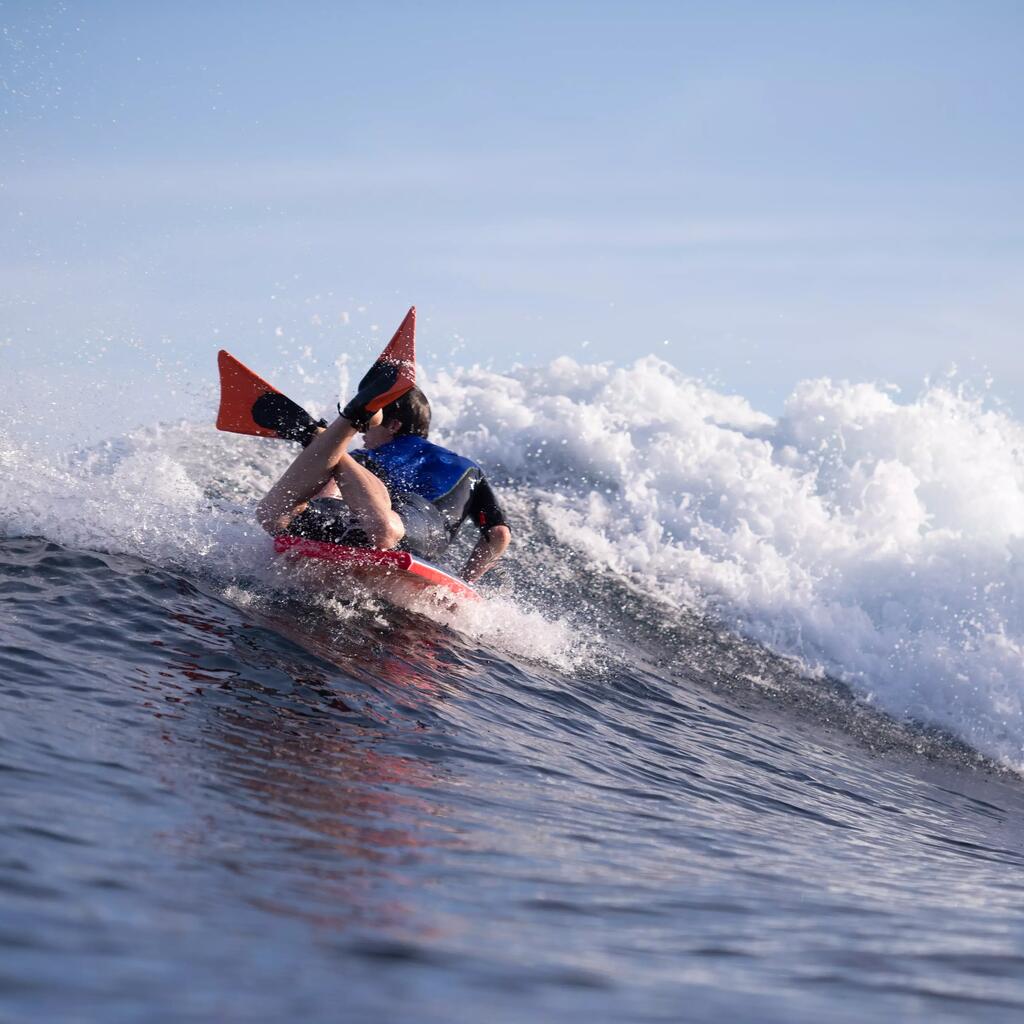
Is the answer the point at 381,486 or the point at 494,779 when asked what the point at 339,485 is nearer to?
the point at 381,486

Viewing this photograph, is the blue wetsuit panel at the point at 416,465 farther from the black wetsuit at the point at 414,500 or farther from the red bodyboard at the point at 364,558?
the red bodyboard at the point at 364,558

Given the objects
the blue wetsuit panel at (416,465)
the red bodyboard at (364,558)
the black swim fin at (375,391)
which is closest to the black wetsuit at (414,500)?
the blue wetsuit panel at (416,465)

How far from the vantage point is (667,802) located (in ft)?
16.9

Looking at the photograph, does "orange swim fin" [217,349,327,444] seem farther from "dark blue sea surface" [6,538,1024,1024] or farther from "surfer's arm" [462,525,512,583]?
"surfer's arm" [462,525,512,583]

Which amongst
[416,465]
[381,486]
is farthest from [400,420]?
[381,486]

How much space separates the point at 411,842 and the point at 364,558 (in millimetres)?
3913

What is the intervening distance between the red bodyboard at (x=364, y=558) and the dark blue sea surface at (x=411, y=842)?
32cm

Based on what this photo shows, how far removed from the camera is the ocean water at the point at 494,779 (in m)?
2.60


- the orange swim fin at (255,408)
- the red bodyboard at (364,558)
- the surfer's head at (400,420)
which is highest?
the surfer's head at (400,420)

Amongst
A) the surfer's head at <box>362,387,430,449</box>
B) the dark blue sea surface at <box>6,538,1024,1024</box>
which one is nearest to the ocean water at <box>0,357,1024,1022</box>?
the dark blue sea surface at <box>6,538,1024,1024</box>

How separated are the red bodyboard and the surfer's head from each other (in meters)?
1.00

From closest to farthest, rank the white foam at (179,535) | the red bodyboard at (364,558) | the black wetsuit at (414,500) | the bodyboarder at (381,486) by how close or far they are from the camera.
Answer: the bodyboarder at (381,486), the red bodyboard at (364,558), the black wetsuit at (414,500), the white foam at (179,535)

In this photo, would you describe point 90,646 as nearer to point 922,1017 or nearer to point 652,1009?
point 652,1009

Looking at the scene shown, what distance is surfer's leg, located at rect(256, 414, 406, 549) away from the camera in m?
6.90
